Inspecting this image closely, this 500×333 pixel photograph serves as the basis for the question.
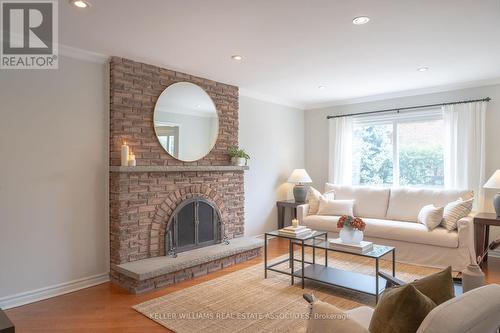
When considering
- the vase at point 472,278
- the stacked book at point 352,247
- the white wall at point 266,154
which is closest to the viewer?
the vase at point 472,278

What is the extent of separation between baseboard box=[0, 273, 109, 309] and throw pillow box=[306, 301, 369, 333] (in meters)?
2.92

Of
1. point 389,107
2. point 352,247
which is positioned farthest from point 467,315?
point 389,107

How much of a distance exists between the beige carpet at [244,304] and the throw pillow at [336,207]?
127 cm

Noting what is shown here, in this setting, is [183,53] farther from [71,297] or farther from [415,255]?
[415,255]

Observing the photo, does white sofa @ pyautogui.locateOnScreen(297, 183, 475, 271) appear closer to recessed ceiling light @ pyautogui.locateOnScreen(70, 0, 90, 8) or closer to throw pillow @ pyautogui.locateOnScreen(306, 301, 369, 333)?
throw pillow @ pyautogui.locateOnScreen(306, 301, 369, 333)

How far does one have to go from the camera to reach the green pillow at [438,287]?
1.38 meters

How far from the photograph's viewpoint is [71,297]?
308cm

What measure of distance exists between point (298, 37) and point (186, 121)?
72.0 inches

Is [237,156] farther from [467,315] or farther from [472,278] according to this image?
[467,315]

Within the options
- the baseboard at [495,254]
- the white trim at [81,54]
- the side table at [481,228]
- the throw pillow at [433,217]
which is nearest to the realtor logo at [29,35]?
the white trim at [81,54]

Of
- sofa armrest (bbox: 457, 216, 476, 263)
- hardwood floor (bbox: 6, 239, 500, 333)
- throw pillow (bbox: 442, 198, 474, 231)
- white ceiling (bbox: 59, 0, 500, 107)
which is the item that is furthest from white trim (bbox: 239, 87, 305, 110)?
sofa armrest (bbox: 457, 216, 476, 263)

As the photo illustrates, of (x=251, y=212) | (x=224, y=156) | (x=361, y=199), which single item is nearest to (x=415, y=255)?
(x=361, y=199)

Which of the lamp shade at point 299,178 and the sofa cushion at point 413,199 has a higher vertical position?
the lamp shade at point 299,178

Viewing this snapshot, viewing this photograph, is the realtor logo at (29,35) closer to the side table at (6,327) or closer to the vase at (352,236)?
the side table at (6,327)
